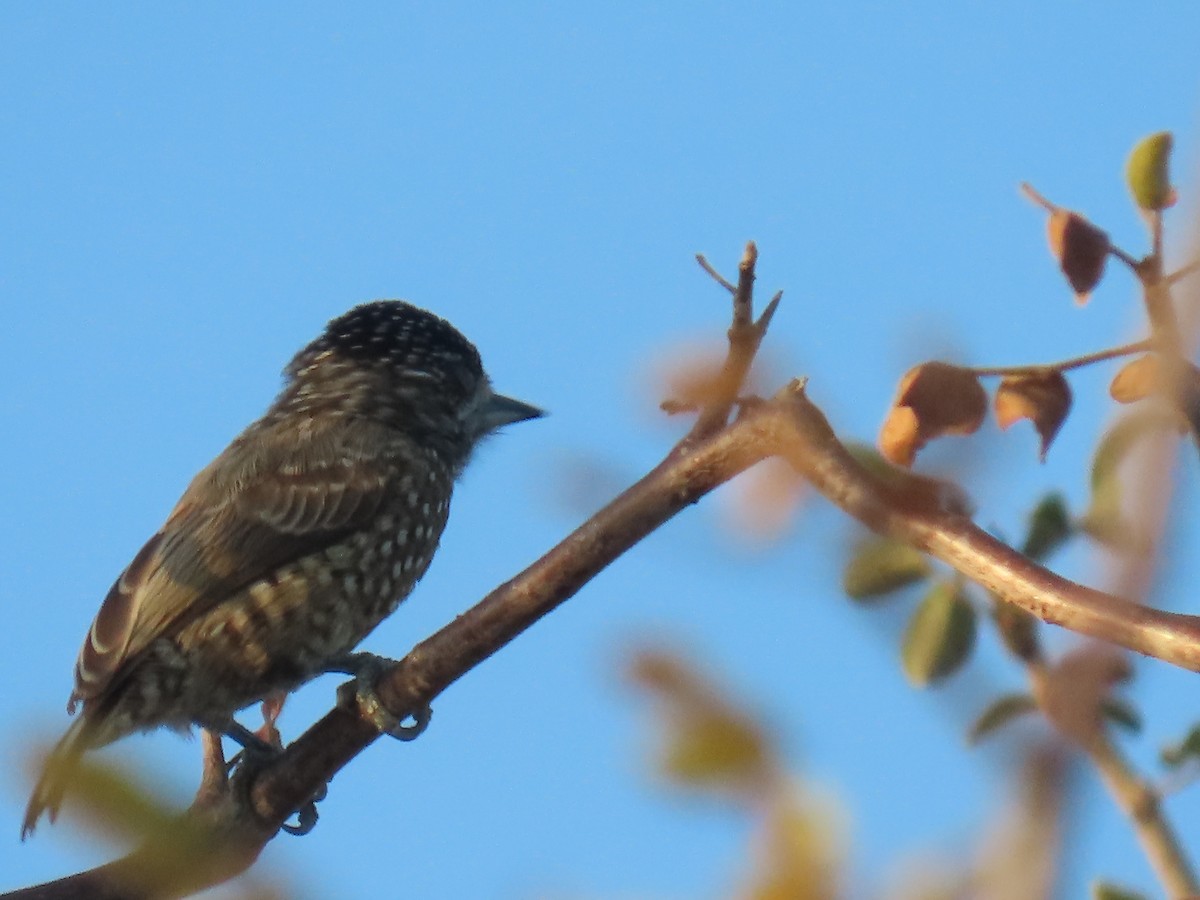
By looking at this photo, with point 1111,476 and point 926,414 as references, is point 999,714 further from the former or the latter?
point 926,414

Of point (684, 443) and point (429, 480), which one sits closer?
point (684, 443)

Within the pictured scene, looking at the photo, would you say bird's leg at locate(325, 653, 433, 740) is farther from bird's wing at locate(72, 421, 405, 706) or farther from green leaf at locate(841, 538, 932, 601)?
green leaf at locate(841, 538, 932, 601)

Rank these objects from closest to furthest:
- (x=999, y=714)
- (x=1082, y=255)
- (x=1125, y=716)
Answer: (x=999, y=714), (x=1125, y=716), (x=1082, y=255)

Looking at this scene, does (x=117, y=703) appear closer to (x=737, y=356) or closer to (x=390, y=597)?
(x=390, y=597)

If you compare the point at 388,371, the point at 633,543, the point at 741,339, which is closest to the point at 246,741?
the point at 388,371

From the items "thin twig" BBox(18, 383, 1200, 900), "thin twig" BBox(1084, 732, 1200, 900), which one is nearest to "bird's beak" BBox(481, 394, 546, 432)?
"thin twig" BBox(18, 383, 1200, 900)

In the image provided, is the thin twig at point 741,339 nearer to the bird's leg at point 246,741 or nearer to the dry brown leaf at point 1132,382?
the dry brown leaf at point 1132,382

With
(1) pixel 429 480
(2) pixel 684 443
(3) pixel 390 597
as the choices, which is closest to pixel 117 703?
(3) pixel 390 597
